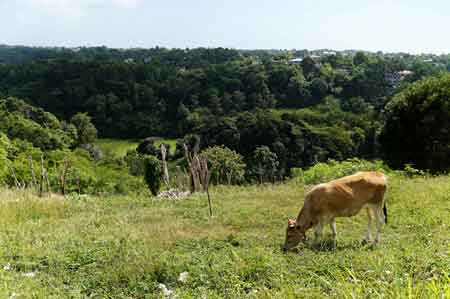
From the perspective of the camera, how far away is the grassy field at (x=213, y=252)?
632cm

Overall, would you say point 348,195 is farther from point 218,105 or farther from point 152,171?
point 218,105

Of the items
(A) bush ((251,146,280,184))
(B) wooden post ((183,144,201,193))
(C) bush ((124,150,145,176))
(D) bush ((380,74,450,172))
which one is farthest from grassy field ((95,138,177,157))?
(B) wooden post ((183,144,201,193))

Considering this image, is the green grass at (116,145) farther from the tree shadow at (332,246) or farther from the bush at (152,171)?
the tree shadow at (332,246)

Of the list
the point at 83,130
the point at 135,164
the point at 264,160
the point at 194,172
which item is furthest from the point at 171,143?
the point at 194,172

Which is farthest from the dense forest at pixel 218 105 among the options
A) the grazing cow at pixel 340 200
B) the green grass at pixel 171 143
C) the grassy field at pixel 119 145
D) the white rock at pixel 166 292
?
the white rock at pixel 166 292

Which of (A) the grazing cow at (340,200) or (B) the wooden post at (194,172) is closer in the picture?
(A) the grazing cow at (340,200)

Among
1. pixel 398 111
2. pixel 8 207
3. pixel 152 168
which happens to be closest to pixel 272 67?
pixel 152 168

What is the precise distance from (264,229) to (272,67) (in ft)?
335

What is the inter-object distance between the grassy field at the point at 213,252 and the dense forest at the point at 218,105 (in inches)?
1308

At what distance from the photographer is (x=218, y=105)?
94062mm

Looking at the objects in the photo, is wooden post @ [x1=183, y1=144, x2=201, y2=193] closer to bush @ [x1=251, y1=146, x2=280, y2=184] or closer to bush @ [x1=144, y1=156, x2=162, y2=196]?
bush @ [x1=144, y1=156, x2=162, y2=196]

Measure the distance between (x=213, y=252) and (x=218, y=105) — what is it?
284 ft

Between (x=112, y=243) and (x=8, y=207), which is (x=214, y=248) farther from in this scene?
(x=8, y=207)

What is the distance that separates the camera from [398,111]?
2427cm
